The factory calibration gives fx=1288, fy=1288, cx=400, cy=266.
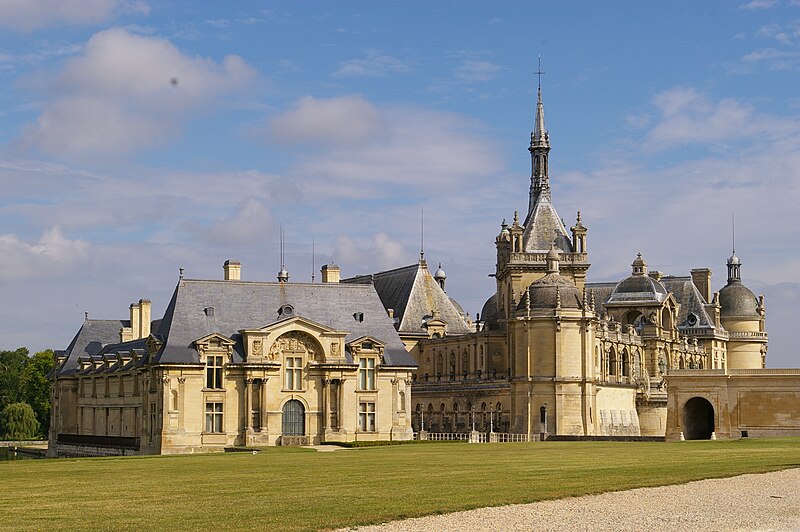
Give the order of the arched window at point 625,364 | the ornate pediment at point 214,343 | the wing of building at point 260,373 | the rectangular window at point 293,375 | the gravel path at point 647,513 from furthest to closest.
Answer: the arched window at point 625,364
the rectangular window at point 293,375
the ornate pediment at point 214,343
the wing of building at point 260,373
the gravel path at point 647,513

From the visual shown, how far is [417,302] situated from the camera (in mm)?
108750

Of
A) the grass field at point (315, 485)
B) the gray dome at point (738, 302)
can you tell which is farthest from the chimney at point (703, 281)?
the grass field at point (315, 485)

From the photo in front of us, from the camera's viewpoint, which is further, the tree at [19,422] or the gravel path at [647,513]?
the tree at [19,422]

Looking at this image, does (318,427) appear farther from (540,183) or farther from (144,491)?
(144,491)

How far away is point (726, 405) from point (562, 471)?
147 feet

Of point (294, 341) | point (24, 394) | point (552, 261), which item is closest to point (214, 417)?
point (294, 341)

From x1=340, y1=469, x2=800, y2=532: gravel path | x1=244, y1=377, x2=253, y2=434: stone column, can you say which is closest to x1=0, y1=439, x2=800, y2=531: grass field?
x1=340, y1=469, x2=800, y2=532: gravel path

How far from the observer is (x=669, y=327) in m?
108

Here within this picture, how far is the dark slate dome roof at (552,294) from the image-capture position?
288 ft

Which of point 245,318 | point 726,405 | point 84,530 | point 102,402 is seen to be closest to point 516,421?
point 726,405

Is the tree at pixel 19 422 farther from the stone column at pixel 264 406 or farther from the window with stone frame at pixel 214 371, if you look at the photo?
the stone column at pixel 264 406

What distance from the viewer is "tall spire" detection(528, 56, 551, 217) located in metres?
104

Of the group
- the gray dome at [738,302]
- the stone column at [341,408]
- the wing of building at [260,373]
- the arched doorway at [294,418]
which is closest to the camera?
the wing of building at [260,373]

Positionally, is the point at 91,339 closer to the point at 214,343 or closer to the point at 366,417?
the point at 214,343
